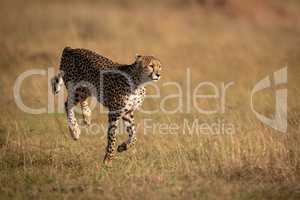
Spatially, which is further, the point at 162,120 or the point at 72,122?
the point at 162,120

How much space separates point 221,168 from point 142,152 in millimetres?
1221

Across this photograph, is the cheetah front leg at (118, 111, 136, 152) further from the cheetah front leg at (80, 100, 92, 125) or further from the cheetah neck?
the cheetah front leg at (80, 100, 92, 125)

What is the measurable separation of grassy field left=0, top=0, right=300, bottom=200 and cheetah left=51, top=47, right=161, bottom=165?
10.8 inches

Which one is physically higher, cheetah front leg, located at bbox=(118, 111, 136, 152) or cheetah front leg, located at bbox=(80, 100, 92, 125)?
cheetah front leg, located at bbox=(80, 100, 92, 125)

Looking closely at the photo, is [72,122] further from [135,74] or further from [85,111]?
[135,74]

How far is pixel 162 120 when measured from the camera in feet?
32.9

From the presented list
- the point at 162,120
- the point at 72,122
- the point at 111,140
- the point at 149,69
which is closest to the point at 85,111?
the point at 72,122

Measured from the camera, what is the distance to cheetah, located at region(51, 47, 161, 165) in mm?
7867

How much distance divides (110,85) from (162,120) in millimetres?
2071

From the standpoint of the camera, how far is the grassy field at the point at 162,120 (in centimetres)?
692

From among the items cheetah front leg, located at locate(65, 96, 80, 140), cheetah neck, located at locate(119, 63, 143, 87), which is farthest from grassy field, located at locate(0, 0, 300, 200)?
cheetah neck, located at locate(119, 63, 143, 87)

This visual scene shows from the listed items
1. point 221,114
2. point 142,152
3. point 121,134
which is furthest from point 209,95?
point 142,152

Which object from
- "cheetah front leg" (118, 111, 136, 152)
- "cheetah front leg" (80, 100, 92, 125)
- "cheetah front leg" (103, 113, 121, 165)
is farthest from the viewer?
"cheetah front leg" (80, 100, 92, 125)

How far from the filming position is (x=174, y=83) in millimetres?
12867
